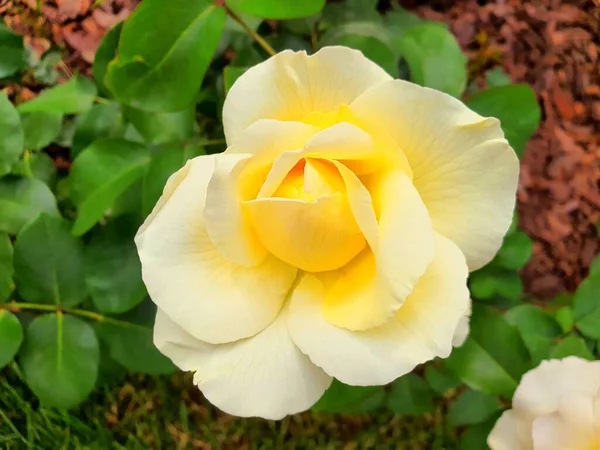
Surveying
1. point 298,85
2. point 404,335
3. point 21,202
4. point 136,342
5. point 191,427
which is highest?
point 298,85

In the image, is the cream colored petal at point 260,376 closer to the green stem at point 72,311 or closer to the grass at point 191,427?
the green stem at point 72,311

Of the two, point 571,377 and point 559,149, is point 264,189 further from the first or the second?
point 559,149

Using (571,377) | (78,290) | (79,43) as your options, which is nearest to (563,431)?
(571,377)

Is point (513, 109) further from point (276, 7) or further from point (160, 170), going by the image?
point (160, 170)

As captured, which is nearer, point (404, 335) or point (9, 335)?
point (404, 335)

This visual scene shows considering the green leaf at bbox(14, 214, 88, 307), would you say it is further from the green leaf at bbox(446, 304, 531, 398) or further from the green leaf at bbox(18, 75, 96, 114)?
the green leaf at bbox(446, 304, 531, 398)

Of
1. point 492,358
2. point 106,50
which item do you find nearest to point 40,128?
point 106,50

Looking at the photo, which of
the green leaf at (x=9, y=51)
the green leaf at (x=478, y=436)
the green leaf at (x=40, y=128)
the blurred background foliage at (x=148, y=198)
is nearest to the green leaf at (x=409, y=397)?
the blurred background foliage at (x=148, y=198)
